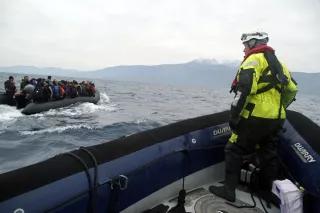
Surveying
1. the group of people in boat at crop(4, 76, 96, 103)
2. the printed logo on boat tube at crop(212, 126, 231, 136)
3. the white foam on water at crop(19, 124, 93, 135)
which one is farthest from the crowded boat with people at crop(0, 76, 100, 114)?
the printed logo on boat tube at crop(212, 126, 231, 136)

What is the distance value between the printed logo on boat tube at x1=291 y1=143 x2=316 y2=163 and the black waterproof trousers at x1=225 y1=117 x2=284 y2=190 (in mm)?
240

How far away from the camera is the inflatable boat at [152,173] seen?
2318 mm

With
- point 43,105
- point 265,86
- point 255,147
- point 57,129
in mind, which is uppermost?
point 265,86

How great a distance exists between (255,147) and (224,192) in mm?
666

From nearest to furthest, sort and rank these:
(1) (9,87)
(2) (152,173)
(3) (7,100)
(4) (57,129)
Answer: (2) (152,173) → (4) (57,129) → (1) (9,87) → (3) (7,100)

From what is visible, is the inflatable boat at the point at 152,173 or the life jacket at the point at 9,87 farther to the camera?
the life jacket at the point at 9,87

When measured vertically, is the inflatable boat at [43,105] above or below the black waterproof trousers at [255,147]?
below

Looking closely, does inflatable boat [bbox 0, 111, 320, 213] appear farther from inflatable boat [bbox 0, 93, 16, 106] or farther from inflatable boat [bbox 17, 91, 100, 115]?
inflatable boat [bbox 0, 93, 16, 106]

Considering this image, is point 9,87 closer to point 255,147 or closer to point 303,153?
point 255,147

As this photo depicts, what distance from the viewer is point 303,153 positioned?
363 cm

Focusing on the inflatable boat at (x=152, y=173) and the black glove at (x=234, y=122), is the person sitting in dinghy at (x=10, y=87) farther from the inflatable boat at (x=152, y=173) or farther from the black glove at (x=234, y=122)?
the black glove at (x=234, y=122)

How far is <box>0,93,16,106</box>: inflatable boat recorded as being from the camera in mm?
17469

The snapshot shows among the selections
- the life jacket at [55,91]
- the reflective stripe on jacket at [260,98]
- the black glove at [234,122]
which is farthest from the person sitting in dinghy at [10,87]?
the reflective stripe on jacket at [260,98]

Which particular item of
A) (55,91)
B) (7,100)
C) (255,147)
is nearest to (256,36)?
(255,147)
